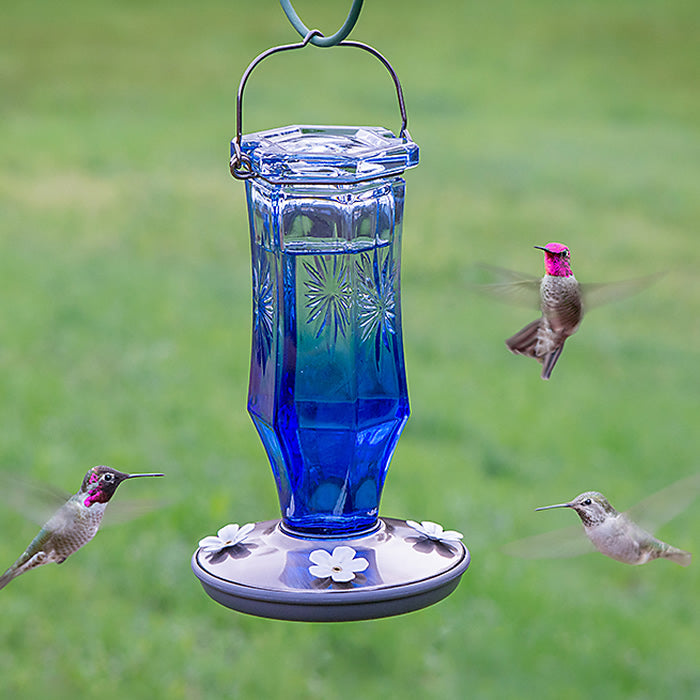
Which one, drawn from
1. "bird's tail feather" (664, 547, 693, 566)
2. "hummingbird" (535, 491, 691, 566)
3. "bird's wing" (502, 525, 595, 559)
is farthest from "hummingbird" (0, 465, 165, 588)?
"bird's tail feather" (664, 547, 693, 566)

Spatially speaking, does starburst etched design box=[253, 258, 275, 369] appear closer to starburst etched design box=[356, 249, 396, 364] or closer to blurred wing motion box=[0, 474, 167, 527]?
starburst etched design box=[356, 249, 396, 364]

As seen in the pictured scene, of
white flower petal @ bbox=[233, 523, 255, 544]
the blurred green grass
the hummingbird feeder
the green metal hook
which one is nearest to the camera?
the green metal hook

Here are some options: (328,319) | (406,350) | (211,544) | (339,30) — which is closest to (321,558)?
(211,544)

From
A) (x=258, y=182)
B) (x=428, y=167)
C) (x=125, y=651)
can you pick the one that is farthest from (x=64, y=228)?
(x=258, y=182)

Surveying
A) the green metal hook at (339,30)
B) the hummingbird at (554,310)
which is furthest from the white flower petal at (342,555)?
the green metal hook at (339,30)

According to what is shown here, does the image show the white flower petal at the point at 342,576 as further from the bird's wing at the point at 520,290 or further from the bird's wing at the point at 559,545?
the bird's wing at the point at 520,290

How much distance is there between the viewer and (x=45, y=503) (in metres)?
2.43

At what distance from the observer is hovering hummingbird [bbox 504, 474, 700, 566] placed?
7.36ft

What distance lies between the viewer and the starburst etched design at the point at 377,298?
2.30 metres

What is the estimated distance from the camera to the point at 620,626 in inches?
226

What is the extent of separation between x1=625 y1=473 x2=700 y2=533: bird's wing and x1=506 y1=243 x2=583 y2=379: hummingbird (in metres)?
0.33

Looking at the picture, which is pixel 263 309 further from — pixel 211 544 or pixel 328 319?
pixel 211 544

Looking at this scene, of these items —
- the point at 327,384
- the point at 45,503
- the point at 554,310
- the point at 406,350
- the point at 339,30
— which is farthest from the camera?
the point at 406,350

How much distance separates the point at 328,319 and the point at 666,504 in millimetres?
768
